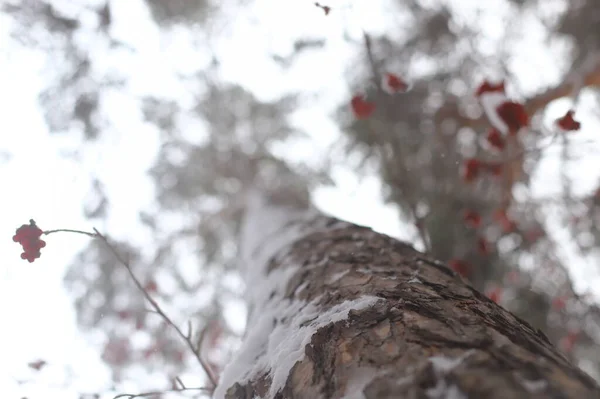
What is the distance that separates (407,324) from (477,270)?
3621 mm

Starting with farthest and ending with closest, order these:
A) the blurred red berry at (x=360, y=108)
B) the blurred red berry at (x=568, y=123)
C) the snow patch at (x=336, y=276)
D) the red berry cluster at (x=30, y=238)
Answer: the blurred red berry at (x=360, y=108), the blurred red berry at (x=568, y=123), the red berry cluster at (x=30, y=238), the snow patch at (x=336, y=276)

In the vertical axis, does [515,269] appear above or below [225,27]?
below

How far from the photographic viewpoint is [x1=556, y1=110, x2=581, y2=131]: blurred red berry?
217 centimetres

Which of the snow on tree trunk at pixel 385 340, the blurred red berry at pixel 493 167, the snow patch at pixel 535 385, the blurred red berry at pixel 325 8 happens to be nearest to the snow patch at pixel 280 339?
the snow on tree trunk at pixel 385 340

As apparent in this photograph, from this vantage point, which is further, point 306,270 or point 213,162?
point 213,162

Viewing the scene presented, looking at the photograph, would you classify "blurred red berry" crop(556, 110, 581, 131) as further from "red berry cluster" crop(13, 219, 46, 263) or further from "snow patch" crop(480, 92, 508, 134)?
"red berry cluster" crop(13, 219, 46, 263)

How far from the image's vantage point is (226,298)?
5.43 m

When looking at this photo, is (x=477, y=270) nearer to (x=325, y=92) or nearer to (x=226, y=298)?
(x=325, y=92)

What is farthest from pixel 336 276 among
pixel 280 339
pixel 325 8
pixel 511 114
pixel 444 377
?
pixel 511 114

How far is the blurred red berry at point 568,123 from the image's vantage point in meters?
2.17

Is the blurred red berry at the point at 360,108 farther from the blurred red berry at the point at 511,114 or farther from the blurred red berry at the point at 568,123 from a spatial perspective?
the blurred red berry at the point at 568,123

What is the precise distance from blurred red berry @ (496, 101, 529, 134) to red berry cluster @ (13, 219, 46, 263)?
2.18 m

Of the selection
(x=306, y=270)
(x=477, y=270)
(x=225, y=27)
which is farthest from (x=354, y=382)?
(x=225, y=27)

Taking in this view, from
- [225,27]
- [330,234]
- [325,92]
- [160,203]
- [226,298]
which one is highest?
[225,27]
